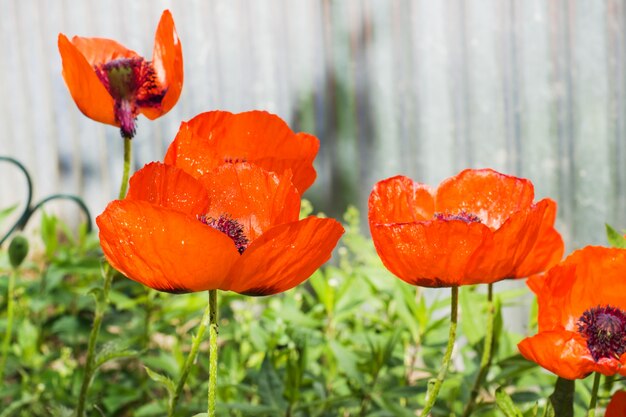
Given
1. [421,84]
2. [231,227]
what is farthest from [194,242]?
[421,84]

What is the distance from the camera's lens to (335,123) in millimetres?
3977

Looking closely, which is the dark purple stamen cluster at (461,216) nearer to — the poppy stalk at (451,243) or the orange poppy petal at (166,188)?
the poppy stalk at (451,243)

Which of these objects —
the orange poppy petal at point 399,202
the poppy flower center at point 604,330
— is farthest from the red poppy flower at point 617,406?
the orange poppy petal at point 399,202

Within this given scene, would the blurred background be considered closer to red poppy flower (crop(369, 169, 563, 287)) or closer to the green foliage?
the green foliage

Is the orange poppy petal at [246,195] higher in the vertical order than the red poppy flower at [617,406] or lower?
higher

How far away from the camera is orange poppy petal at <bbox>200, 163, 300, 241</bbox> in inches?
29.0

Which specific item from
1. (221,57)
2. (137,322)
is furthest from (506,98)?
(137,322)

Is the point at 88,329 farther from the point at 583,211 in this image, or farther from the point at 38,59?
the point at 38,59

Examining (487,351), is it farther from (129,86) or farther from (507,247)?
(129,86)

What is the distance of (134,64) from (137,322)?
1067 millimetres

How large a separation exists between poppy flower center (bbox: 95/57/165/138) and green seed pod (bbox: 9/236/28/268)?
44 centimetres

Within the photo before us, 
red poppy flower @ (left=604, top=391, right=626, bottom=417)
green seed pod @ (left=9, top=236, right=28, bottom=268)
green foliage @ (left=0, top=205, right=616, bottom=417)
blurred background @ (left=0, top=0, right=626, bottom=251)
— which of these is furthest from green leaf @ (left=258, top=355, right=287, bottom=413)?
blurred background @ (left=0, top=0, right=626, bottom=251)

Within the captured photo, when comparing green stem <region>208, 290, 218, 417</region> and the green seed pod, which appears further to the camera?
the green seed pod

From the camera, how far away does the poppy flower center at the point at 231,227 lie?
2.45 feet
